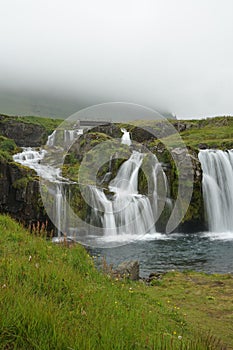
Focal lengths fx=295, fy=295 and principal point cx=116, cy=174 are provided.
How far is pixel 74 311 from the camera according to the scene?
3857mm

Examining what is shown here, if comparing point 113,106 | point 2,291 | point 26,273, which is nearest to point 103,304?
point 26,273

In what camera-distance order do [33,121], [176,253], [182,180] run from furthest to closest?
[33,121] < [182,180] < [176,253]

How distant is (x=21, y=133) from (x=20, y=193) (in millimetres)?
51750

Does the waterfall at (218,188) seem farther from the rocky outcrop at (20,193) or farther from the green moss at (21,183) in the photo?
the green moss at (21,183)

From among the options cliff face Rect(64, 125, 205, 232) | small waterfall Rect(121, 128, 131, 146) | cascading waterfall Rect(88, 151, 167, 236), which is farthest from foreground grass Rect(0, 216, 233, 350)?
small waterfall Rect(121, 128, 131, 146)

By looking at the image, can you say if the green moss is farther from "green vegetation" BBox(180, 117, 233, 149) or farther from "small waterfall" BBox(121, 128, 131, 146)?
"green vegetation" BBox(180, 117, 233, 149)

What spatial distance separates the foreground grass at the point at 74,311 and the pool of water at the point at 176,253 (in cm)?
683

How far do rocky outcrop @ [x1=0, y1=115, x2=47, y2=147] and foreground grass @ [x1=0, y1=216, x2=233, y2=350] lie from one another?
66.8 metres

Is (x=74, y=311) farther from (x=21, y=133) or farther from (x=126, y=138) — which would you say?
(x=21, y=133)

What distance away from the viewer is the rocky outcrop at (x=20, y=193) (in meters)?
25.1

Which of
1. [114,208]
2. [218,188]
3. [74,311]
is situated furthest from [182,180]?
[74,311]

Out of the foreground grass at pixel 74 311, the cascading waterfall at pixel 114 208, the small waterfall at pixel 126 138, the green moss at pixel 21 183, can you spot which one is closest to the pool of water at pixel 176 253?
the cascading waterfall at pixel 114 208

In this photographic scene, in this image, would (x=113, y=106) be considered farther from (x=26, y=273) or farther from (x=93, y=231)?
(x=93, y=231)

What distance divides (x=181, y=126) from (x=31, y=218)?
5798cm
